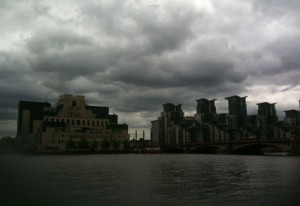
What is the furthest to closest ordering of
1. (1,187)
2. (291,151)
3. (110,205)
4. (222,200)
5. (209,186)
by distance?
(291,151) < (209,186) < (1,187) < (222,200) < (110,205)

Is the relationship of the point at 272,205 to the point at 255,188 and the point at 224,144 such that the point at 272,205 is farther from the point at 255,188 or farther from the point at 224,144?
the point at 224,144

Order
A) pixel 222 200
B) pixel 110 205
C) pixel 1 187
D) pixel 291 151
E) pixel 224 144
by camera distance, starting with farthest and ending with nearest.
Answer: pixel 224 144
pixel 291 151
pixel 1 187
pixel 222 200
pixel 110 205

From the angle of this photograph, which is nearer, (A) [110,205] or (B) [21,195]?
(A) [110,205]

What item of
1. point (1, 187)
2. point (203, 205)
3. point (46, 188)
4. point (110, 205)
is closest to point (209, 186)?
point (203, 205)

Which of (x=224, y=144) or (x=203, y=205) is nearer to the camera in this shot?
(x=203, y=205)

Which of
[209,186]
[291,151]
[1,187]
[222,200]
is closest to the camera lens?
[222,200]

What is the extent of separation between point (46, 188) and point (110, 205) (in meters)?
13.1

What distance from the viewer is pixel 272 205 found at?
30.4 meters

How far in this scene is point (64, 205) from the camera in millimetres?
30047

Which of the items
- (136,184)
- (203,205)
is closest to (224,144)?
(136,184)

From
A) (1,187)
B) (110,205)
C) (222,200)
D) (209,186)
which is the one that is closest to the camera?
(110,205)

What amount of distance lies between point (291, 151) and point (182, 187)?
13738 cm

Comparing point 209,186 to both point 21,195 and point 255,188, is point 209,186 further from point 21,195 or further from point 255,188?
point 21,195

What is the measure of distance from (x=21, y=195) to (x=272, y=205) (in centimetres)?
2328
